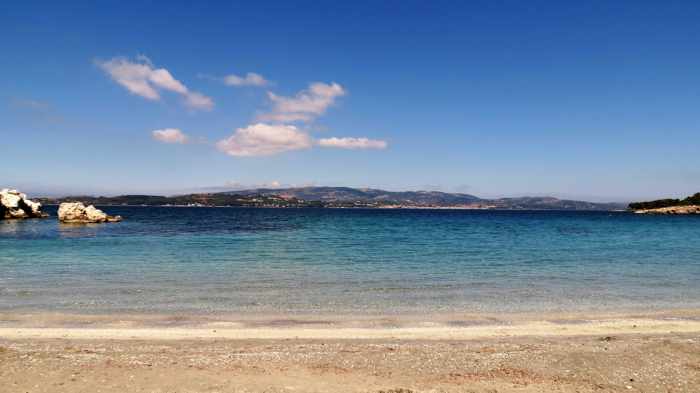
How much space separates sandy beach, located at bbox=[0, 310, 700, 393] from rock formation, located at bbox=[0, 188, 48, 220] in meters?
110

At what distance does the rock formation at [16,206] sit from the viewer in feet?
328

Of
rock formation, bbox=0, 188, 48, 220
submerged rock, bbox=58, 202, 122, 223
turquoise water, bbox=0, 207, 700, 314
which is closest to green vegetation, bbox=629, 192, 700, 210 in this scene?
turquoise water, bbox=0, 207, 700, 314

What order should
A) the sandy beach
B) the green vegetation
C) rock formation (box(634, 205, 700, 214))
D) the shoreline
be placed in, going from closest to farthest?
1. the sandy beach
2. the shoreline
3. rock formation (box(634, 205, 700, 214))
4. the green vegetation

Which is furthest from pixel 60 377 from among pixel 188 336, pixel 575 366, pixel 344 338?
pixel 575 366

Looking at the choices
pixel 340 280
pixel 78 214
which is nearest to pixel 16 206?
pixel 78 214

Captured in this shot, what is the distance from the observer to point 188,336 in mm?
13594

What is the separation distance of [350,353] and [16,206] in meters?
122

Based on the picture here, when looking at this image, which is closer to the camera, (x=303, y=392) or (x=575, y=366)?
(x=303, y=392)

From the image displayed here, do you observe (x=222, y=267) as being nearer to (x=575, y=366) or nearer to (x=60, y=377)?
(x=60, y=377)

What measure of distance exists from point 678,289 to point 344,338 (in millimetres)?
19724

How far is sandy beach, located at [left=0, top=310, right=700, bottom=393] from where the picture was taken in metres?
9.66

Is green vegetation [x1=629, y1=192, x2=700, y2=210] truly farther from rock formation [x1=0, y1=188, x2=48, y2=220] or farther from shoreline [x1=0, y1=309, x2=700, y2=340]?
rock formation [x1=0, y1=188, x2=48, y2=220]

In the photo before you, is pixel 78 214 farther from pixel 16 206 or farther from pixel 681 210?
pixel 681 210

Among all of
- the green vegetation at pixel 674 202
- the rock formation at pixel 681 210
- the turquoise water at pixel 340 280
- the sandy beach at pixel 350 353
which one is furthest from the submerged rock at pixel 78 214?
the green vegetation at pixel 674 202
